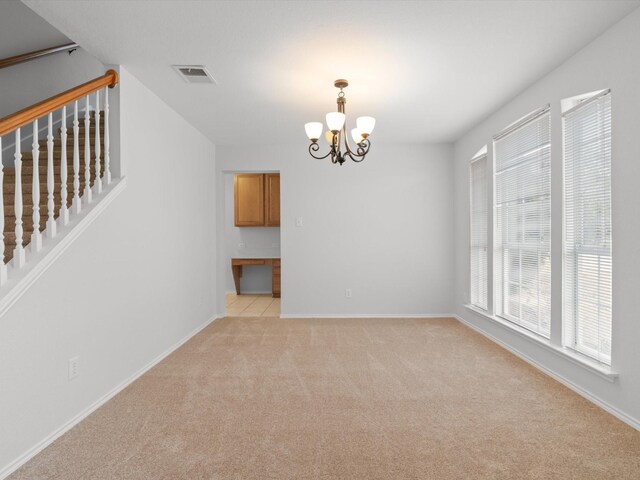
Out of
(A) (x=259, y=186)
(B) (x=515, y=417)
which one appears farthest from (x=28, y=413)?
(A) (x=259, y=186)

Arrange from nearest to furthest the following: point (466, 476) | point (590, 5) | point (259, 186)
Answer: point (466, 476) → point (590, 5) → point (259, 186)

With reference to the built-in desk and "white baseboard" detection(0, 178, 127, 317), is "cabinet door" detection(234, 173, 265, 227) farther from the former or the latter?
"white baseboard" detection(0, 178, 127, 317)

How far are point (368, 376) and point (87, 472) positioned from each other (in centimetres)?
195

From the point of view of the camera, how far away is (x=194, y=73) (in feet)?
9.98

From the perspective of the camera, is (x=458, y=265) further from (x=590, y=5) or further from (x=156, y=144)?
(x=156, y=144)

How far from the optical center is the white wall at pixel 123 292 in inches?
78.0

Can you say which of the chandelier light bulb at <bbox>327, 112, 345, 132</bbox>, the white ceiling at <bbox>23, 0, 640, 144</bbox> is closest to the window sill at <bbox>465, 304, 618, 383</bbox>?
the white ceiling at <bbox>23, 0, 640, 144</bbox>

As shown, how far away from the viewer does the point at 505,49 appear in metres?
2.65

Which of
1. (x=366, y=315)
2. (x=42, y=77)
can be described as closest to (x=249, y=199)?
(x=366, y=315)

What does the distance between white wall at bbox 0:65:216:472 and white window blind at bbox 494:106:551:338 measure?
3.37m

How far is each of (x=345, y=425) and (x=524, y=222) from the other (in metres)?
2.50

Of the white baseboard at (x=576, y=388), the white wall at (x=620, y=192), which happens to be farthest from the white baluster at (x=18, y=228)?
the white baseboard at (x=576, y=388)

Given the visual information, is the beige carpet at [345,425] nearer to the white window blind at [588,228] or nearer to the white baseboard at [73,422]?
the white baseboard at [73,422]

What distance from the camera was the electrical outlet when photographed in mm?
2314
